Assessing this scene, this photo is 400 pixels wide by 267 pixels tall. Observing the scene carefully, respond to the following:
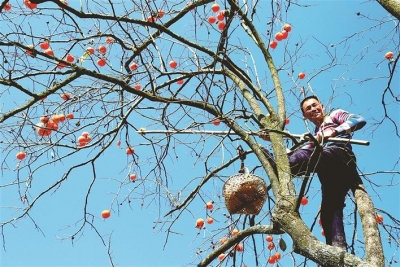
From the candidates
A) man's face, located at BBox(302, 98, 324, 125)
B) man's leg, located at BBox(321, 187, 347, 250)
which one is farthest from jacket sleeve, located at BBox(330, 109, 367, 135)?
man's leg, located at BBox(321, 187, 347, 250)

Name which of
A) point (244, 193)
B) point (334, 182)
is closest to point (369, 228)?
point (334, 182)

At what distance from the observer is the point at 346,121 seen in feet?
9.78

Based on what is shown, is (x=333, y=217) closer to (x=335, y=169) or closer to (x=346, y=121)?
(x=335, y=169)

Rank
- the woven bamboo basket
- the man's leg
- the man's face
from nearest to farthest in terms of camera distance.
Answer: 1. the man's leg
2. the woven bamboo basket
3. the man's face

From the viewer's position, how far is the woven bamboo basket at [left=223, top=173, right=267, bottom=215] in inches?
119

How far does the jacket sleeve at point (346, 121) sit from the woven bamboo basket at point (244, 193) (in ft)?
2.04

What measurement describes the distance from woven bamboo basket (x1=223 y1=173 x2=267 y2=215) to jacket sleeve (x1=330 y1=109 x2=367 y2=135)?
621mm

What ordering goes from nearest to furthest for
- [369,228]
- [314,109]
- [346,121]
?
[369,228]
[346,121]
[314,109]

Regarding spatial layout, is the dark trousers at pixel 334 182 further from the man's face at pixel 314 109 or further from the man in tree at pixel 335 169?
the man's face at pixel 314 109

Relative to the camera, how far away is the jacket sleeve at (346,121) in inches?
114

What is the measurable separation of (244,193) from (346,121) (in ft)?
2.64

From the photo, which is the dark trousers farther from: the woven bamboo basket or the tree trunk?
the woven bamboo basket

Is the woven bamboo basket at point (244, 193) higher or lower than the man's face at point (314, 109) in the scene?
lower

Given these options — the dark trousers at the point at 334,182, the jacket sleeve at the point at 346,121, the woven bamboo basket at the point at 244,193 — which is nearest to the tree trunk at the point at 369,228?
the dark trousers at the point at 334,182
